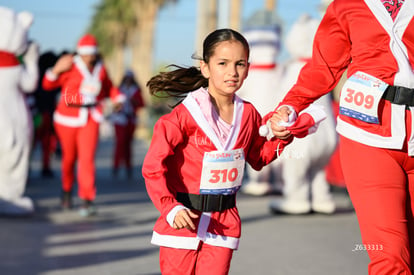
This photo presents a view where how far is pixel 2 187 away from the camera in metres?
8.75

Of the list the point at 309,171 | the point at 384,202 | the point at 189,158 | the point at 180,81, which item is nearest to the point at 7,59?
the point at 309,171

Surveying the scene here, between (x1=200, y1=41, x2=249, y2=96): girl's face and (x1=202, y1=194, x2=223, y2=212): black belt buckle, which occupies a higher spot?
(x1=200, y1=41, x2=249, y2=96): girl's face

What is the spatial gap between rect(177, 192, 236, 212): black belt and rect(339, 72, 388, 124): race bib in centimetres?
76

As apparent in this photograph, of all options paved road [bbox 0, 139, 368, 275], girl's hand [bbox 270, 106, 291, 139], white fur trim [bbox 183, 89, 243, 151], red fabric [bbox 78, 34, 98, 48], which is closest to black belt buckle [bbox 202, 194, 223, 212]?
white fur trim [bbox 183, 89, 243, 151]

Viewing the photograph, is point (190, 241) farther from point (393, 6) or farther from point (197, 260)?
point (393, 6)

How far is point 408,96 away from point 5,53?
19.5 feet

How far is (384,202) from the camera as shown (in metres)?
3.58

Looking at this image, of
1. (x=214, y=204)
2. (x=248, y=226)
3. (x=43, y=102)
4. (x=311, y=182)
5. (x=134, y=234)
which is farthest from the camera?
(x=43, y=102)

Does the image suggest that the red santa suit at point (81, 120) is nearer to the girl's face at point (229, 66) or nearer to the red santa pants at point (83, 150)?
the red santa pants at point (83, 150)

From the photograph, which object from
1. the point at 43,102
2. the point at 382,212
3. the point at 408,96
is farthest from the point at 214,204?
the point at 43,102

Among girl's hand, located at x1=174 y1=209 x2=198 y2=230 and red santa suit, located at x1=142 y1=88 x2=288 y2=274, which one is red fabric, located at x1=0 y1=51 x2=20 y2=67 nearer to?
red santa suit, located at x1=142 y1=88 x2=288 y2=274

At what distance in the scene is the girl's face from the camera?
12.4 feet

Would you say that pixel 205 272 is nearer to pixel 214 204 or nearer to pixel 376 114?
pixel 214 204

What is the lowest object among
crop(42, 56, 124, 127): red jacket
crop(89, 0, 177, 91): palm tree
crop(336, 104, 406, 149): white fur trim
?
crop(89, 0, 177, 91): palm tree
